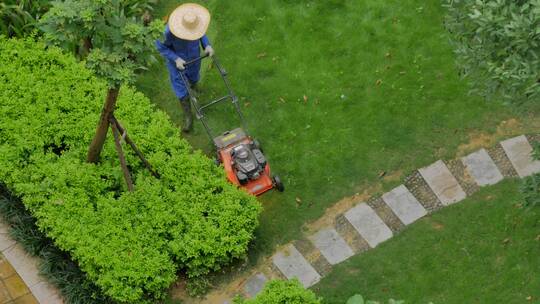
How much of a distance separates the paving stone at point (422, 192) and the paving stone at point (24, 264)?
18.3 ft

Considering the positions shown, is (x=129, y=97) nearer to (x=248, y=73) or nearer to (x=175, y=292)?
(x=248, y=73)

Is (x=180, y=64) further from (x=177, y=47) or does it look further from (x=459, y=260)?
(x=459, y=260)

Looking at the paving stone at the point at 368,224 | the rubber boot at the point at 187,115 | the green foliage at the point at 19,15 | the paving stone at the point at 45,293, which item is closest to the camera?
the paving stone at the point at 45,293

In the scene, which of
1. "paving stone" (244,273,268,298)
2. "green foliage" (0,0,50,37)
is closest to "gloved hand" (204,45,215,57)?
"green foliage" (0,0,50,37)

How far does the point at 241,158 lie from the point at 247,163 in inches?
4.6

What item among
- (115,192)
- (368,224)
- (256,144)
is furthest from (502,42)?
(115,192)

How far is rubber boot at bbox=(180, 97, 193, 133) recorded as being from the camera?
12234 mm

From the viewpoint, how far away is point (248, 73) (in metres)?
13.0

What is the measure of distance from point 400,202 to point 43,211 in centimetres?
512

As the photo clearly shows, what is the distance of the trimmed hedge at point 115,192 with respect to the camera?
34.2 feet

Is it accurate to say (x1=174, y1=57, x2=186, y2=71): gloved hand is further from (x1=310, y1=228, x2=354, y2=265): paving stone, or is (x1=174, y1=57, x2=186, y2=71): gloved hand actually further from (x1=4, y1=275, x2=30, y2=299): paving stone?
(x1=4, y1=275, x2=30, y2=299): paving stone

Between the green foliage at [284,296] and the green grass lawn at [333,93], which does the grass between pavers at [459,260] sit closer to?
the green grass lawn at [333,93]

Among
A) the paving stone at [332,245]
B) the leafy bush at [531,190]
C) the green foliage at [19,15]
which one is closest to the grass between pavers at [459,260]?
the paving stone at [332,245]

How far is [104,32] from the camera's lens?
9.20 m
